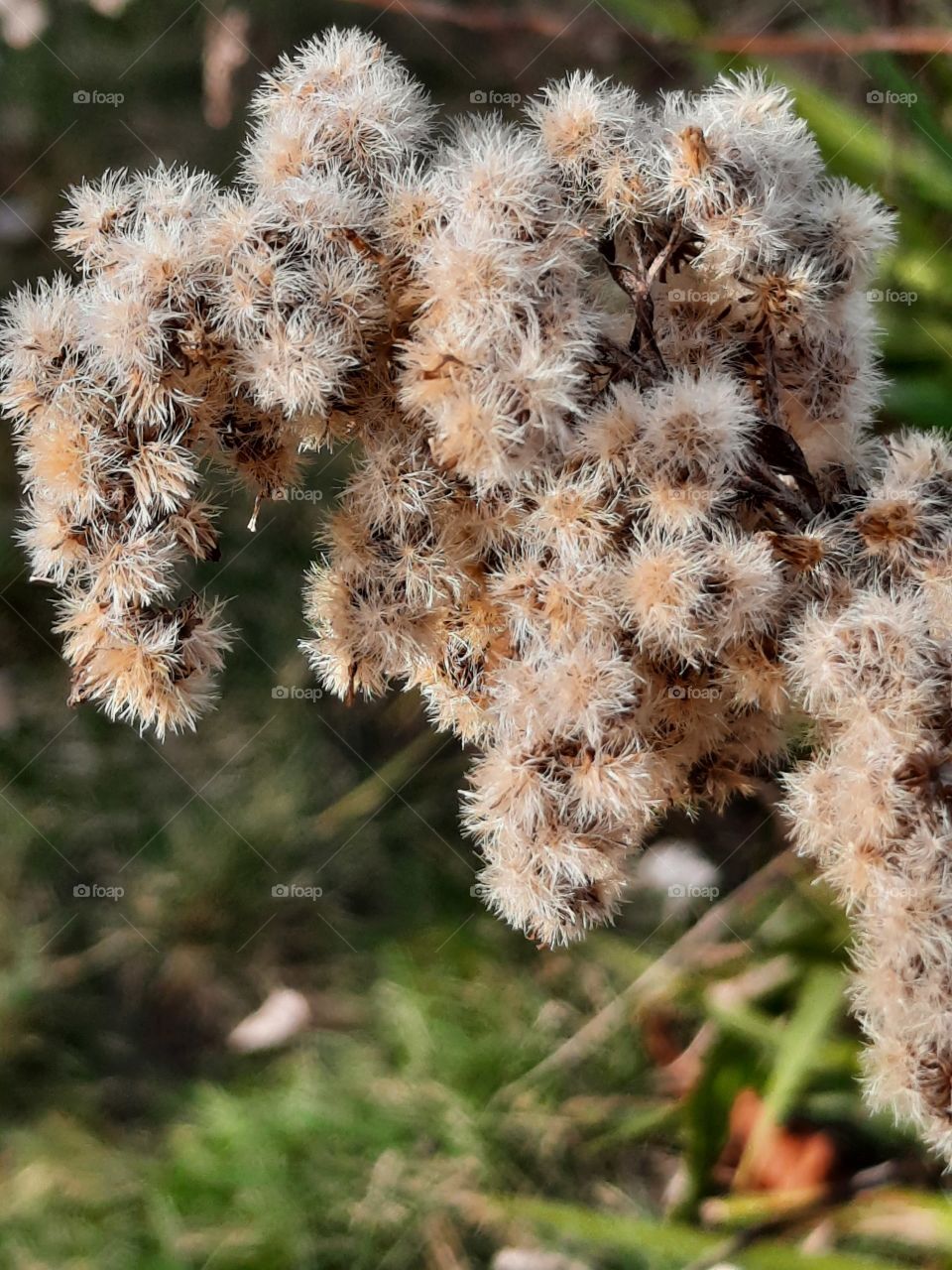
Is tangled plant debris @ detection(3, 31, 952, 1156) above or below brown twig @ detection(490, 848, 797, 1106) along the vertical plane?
above

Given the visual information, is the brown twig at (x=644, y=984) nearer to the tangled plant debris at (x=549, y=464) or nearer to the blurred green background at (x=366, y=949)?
the blurred green background at (x=366, y=949)

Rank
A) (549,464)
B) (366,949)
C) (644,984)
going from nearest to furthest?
(549,464)
(644,984)
(366,949)

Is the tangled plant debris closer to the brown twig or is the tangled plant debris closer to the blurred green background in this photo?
the blurred green background

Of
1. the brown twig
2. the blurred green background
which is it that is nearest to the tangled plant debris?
the blurred green background

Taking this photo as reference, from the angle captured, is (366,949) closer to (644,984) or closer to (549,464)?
(644,984)

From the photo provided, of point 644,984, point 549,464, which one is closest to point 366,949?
point 644,984

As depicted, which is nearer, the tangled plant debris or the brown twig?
the tangled plant debris
